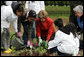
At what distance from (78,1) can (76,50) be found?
238 cm

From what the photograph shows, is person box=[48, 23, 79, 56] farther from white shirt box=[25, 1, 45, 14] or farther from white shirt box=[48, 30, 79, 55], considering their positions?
white shirt box=[25, 1, 45, 14]

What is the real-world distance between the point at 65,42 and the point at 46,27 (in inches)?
36.7

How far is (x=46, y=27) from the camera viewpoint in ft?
21.6

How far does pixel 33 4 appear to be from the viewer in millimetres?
7855

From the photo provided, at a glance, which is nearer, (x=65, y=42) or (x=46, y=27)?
A: (x=65, y=42)

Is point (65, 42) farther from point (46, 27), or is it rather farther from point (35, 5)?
point (35, 5)

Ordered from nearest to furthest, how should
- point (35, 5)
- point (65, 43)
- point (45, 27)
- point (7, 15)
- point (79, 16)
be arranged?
point (65, 43) < point (7, 15) < point (45, 27) < point (79, 16) < point (35, 5)

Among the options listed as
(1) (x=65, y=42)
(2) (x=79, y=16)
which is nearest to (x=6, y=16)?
(1) (x=65, y=42)

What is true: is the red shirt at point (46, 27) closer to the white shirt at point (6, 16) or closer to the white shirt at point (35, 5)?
the white shirt at point (6, 16)

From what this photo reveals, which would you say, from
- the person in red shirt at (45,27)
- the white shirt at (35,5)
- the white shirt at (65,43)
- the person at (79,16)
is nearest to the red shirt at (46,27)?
the person in red shirt at (45,27)

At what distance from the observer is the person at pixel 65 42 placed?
5762mm

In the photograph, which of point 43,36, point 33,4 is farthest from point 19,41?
point 33,4

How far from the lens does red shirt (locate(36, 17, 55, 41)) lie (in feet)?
21.5

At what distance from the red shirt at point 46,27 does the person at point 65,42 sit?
0.68 m
